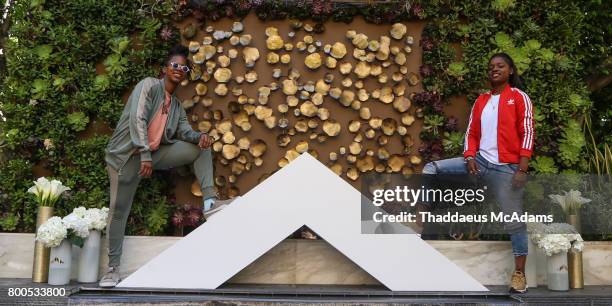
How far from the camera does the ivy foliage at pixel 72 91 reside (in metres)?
3.90

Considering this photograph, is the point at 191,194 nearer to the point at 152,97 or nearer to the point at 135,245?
the point at 135,245

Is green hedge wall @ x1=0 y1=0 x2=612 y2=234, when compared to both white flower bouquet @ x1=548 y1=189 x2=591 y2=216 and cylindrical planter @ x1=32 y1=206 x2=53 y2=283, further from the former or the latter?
cylindrical planter @ x1=32 y1=206 x2=53 y2=283

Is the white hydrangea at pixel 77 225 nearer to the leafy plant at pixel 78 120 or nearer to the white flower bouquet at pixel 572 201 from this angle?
the leafy plant at pixel 78 120

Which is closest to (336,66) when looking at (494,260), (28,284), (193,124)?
(193,124)

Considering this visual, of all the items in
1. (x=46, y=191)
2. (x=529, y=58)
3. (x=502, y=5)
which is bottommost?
(x=46, y=191)

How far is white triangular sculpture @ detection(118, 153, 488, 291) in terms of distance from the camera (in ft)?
10.4

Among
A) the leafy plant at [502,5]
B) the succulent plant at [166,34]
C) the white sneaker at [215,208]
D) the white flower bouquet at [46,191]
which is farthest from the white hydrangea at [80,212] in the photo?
the leafy plant at [502,5]

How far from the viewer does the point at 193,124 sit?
4.10m

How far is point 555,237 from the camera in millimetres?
3342

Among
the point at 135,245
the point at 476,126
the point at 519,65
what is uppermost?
the point at 519,65

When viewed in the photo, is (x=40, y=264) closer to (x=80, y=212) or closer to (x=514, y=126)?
(x=80, y=212)

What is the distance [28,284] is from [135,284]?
0.73m

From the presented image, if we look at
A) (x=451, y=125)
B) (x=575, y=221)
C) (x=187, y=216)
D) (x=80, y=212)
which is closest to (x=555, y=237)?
(x=575, y=221)

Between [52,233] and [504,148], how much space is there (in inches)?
110
